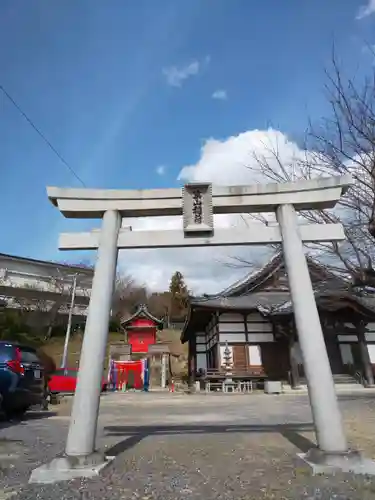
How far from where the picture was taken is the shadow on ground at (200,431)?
5652mm

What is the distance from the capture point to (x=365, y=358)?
64.6 feet

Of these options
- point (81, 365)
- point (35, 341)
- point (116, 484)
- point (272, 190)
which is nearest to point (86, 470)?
point (116, 484)

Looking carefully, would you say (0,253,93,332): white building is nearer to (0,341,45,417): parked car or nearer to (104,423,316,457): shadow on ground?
(0,341,45,417): parked car

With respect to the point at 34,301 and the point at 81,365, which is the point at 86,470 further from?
the point at 34,301

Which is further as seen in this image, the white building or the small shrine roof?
the white building

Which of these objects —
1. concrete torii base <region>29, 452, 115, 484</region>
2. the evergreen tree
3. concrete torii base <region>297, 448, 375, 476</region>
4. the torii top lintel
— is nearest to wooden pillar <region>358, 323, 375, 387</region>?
the torii top lintel

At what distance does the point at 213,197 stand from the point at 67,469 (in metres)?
4.01

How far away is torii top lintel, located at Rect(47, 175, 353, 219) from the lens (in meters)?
5.53

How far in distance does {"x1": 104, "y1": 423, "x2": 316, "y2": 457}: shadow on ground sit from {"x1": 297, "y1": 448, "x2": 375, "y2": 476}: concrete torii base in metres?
1.22

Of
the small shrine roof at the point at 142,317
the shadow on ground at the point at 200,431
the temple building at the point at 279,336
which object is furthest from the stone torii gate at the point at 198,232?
the small shrine roof at the point at 142,317

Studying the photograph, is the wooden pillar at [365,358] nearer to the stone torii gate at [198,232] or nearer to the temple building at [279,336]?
the temple building at [279,336]

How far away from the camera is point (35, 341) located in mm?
36656

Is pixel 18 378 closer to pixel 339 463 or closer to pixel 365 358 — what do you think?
pixel 339 463

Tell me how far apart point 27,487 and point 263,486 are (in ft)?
7.61
